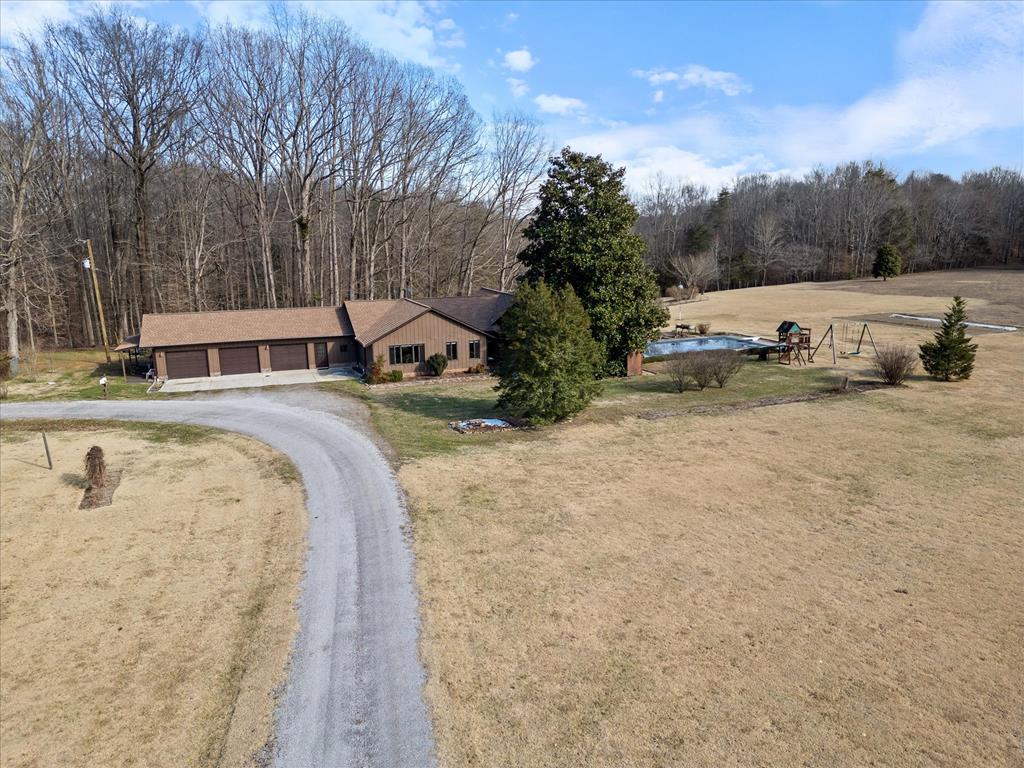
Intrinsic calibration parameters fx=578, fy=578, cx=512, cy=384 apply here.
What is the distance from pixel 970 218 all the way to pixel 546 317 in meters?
97.3

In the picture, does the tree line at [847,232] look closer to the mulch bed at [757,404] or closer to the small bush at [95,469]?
the mulch bed at [757,404]

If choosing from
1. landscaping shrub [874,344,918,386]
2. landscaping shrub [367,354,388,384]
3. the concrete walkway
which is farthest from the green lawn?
landscaping shrub [874,344,918,386]

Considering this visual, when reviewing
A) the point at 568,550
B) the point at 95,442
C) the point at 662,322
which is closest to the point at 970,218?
the point at 662,322

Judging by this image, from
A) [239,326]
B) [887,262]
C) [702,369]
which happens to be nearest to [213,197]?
[239,326]

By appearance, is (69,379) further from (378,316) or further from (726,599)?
(726,599)

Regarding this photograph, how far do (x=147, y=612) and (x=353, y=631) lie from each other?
4.35 meters

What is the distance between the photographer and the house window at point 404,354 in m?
32.7

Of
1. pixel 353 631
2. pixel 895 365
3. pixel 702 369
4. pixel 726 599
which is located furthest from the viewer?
pixel 702 369

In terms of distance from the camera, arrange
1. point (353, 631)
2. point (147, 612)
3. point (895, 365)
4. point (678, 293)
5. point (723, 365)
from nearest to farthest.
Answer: point (353, 631) → point (147, 612) → point (895, 365) → point (723, 365) → point (678, 293)

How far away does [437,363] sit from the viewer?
108ft

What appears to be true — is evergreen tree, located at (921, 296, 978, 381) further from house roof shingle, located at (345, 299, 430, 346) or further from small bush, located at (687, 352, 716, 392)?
house roof shingle, located at (345, 299, 430, 346)

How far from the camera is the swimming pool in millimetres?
39784

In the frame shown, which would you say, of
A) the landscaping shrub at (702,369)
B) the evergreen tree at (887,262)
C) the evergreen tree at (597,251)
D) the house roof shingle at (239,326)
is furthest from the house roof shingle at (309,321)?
the evergreen tree at (887,262)

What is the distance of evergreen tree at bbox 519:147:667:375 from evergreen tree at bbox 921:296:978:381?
14031mm
